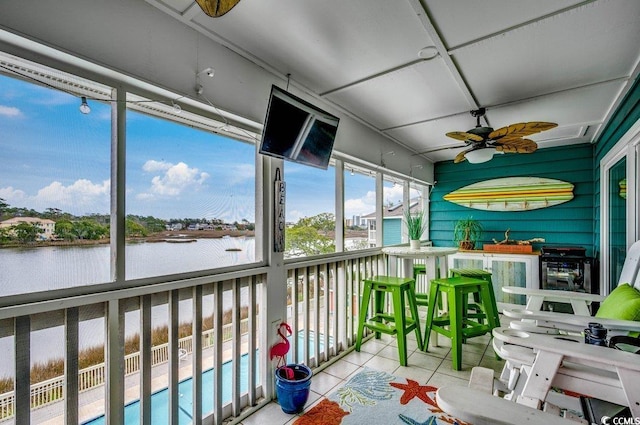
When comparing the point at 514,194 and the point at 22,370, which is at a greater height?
the point at 514,194

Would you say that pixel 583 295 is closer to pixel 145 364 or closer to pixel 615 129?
pixel 615 129

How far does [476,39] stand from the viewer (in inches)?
76.7

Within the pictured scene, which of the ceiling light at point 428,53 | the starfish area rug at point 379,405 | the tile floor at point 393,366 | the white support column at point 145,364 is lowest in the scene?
the tile floor at point 393,366

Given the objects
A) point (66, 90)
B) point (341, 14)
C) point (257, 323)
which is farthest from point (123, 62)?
point (257, 323)

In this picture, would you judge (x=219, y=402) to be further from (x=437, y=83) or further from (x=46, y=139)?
(x=437, y=83)

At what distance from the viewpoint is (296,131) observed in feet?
7.44

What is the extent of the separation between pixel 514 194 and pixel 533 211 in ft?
1.25

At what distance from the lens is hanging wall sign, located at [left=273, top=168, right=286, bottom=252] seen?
2406mm

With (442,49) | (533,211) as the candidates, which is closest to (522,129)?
(442,49)

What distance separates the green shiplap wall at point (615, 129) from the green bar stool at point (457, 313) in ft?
6.24

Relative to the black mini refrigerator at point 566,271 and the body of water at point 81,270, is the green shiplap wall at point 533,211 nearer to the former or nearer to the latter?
the black mini refrigerator at point 566,271

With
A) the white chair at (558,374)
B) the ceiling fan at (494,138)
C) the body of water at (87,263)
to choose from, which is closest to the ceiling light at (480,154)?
the ceiling fan at (494,138)

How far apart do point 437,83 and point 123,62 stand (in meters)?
2.27

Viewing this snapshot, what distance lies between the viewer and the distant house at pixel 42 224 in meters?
1.32
